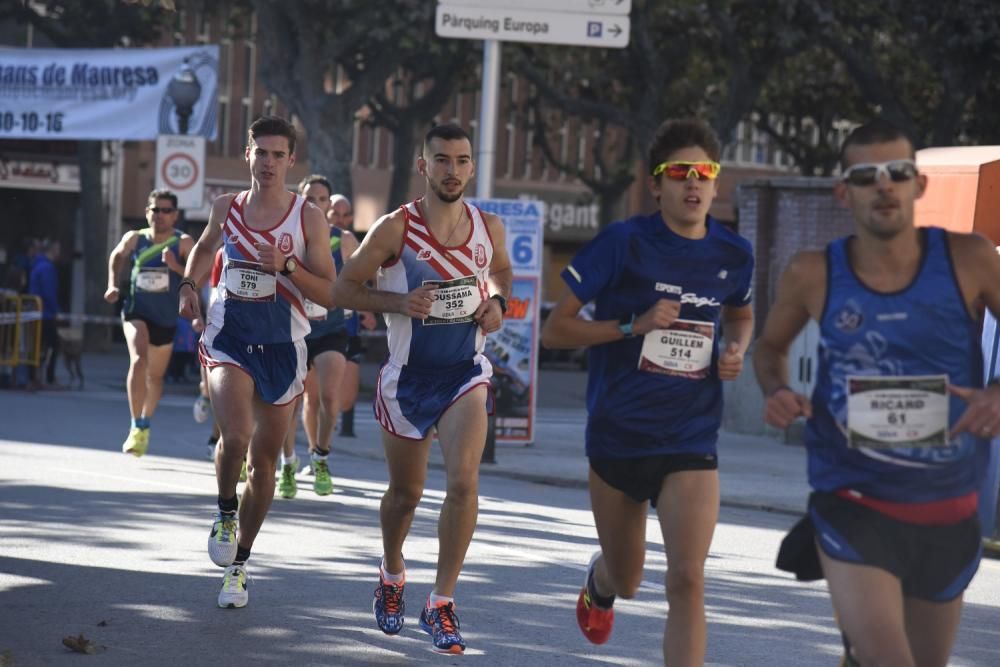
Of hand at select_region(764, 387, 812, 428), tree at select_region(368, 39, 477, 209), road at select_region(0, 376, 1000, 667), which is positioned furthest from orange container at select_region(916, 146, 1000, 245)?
tree at select_region(368, 39, 477, 209)

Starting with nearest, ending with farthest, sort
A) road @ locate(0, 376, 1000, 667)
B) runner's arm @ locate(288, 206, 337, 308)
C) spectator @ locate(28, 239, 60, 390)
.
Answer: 1. road @ locate(0, 376, 1000, 667)
2. runner's arm @ locate(288, 206, 337, 308)
3. spectator @ locate(28, 239, 60, 390)

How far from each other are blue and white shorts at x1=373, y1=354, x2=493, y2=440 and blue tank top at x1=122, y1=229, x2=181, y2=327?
7446 millimetres

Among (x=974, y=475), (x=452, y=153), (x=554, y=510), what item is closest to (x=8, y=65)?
(x=554, y=510)

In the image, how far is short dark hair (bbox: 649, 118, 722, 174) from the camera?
6.30 meters

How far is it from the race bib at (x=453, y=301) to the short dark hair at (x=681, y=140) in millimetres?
1266

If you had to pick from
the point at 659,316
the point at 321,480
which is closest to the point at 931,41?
the point at 321,480

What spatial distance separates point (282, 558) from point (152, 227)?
607 centimetres

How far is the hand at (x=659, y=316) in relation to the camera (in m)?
6.04

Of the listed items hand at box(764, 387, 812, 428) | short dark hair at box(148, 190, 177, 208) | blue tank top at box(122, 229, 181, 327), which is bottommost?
blue tank top at box(122, 229, 181, 327)

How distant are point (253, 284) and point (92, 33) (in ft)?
84.1

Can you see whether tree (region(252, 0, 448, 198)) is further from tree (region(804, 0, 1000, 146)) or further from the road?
the road

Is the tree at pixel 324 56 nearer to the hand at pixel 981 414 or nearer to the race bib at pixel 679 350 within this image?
the race bib at pixel 679 350

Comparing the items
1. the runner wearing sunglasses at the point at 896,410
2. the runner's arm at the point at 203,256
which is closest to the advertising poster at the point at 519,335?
the runner's arm at the point at 203,256

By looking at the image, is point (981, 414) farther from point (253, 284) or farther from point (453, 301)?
point (253, 284)
